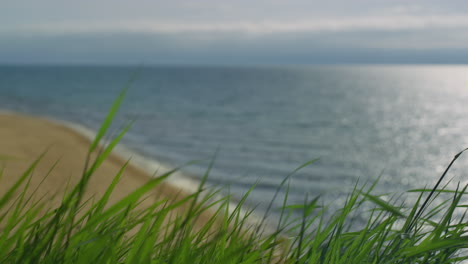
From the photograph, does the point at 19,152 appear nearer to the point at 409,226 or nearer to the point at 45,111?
the point at 409,226

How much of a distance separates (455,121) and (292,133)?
16391 mm

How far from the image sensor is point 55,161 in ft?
34.2

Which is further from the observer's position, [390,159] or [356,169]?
[390,159]

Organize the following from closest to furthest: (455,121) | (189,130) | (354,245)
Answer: (354,245) < (189,130) < (455,121)

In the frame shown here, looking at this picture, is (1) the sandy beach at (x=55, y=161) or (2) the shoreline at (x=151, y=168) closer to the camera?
(1) the sandy beach at (x=55, y=161)

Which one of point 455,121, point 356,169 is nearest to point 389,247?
point 356,169

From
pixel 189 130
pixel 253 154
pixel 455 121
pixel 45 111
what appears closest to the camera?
pixel 253 154

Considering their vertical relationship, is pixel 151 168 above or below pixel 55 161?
below

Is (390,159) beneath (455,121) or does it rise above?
beneath

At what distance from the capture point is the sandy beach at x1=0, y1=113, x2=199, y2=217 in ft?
25.3

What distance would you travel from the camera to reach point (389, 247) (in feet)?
4.49

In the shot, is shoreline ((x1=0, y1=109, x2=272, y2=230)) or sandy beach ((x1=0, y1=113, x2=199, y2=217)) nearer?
sandy beach ((x1=0, y1=113, x2=199, y2=217))

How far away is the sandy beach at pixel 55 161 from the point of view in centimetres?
771

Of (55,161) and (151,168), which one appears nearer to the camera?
(55,161)
